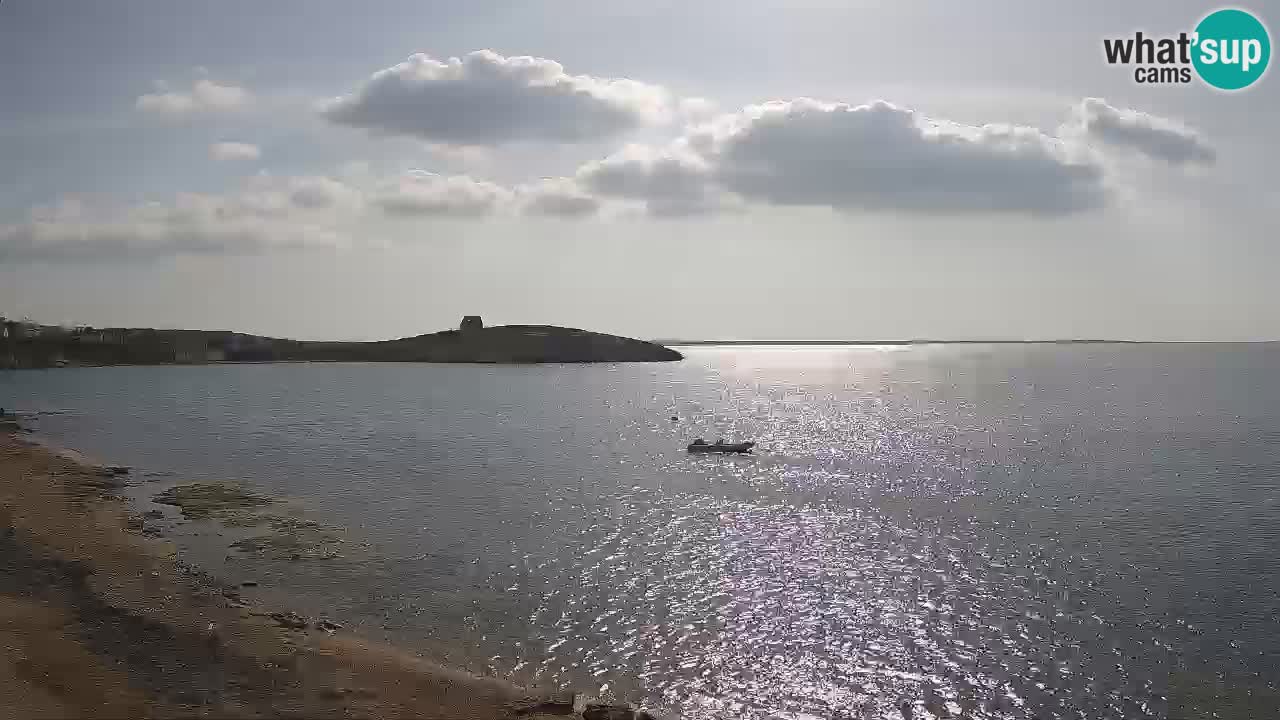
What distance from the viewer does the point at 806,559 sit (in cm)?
3553

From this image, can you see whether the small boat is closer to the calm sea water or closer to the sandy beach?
the calm sea water

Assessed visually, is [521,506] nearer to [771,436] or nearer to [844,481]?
[844,481]

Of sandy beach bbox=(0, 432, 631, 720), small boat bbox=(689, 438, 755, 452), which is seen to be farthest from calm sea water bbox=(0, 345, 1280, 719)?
sandy beach bbox=(0, 432, 631, 720)

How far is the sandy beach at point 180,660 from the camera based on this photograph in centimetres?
1903

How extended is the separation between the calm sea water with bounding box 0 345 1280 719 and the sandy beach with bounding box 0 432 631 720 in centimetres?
241

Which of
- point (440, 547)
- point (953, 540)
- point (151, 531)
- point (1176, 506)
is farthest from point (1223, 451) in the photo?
point (151, 531)

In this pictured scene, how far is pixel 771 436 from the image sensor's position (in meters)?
87.5

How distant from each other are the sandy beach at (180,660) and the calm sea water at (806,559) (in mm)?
2406

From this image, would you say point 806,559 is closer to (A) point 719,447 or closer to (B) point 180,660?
(B) point 180,660

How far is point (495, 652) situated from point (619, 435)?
6320cm

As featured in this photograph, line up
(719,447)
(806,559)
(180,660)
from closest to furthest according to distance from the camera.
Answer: (180,660), (806,559), (719,447)

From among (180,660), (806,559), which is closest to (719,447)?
(806,559)

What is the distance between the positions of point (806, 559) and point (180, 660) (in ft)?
82.2

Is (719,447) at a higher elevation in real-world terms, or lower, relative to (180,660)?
higher
